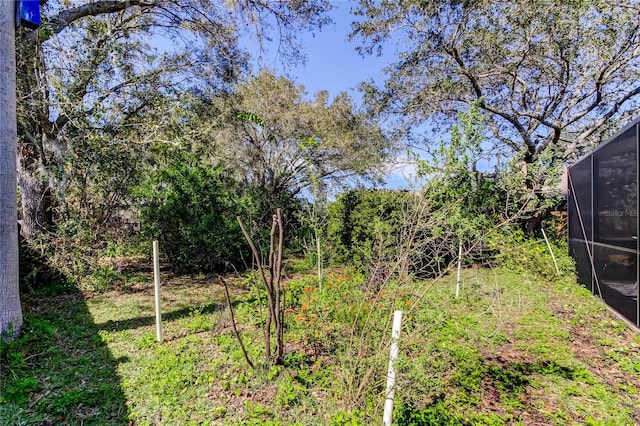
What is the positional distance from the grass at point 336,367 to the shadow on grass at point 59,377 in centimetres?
1

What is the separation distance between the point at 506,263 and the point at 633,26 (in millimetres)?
5355

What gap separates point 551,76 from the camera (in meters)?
7.90

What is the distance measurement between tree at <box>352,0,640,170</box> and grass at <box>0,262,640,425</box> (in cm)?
433

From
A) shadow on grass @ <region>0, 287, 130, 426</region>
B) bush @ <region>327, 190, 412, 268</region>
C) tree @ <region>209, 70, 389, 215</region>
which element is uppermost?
tree @ <region>209, 70, 389, 215</region>

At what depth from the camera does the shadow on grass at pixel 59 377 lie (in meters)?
2.39

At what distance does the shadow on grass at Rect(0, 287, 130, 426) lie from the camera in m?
2.39

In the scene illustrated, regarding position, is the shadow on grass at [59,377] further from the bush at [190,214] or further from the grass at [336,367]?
the bush at [190,214]

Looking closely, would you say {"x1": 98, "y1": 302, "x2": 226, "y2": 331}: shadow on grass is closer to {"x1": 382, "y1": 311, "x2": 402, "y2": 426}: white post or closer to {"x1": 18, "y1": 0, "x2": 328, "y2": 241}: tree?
{"x1": 18, "y1": 0, "x2": 328, "y2": 241}: tree

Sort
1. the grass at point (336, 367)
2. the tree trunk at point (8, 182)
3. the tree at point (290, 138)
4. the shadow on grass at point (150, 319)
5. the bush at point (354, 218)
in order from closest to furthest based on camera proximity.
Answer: the grass at point (336, 367) → the tree trunk at point (8, 182) → the shadow on grass at point (150, 319) → the bush at point (354, 218) → the tree at point (290, 138)

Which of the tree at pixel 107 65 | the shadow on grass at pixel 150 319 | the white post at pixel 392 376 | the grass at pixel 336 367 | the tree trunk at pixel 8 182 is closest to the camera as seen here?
the white post at pixel 392 376

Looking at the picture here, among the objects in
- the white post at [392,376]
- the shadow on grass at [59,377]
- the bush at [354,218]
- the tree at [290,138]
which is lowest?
the shadow on grass at [59,377]

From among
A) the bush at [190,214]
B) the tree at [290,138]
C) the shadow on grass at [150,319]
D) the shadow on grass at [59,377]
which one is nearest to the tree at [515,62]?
the tree at [290,138]

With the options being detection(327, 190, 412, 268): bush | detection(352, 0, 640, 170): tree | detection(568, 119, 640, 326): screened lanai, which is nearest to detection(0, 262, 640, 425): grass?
detection(568, 119, 640, 326): screened lanai

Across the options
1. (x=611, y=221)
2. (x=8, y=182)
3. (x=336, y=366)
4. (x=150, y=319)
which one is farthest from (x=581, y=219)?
(x=8, y=182)
